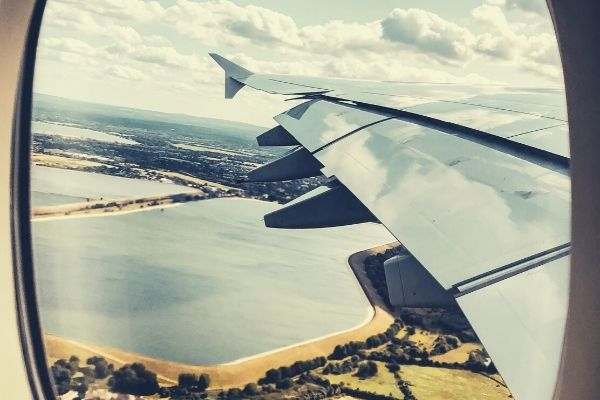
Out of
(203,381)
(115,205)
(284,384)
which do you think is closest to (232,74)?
(203,381)

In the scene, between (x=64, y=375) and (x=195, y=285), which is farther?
(x=195, y=285)

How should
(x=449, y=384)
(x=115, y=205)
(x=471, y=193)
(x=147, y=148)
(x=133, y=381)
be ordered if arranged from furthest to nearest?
(x=147, y=148)
(x=115, y=205)
(x=449, y=384)
(x=133, y=381)
(x=471, y=193)

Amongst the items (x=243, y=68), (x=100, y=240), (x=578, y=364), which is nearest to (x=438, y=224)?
(x=578, y=364)

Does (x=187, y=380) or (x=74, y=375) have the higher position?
(x=74, y=375)

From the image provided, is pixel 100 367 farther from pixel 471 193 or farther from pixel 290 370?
pixel 471 193

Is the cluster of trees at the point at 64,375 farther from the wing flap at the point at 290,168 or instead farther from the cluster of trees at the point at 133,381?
the wing flap at the point at 290,168

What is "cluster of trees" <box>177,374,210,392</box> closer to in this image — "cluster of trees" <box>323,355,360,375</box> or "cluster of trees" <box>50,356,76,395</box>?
"cluster of trees" <box>50,356,76,395</box>

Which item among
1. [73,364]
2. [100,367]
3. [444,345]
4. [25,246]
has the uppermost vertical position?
[25,246]
